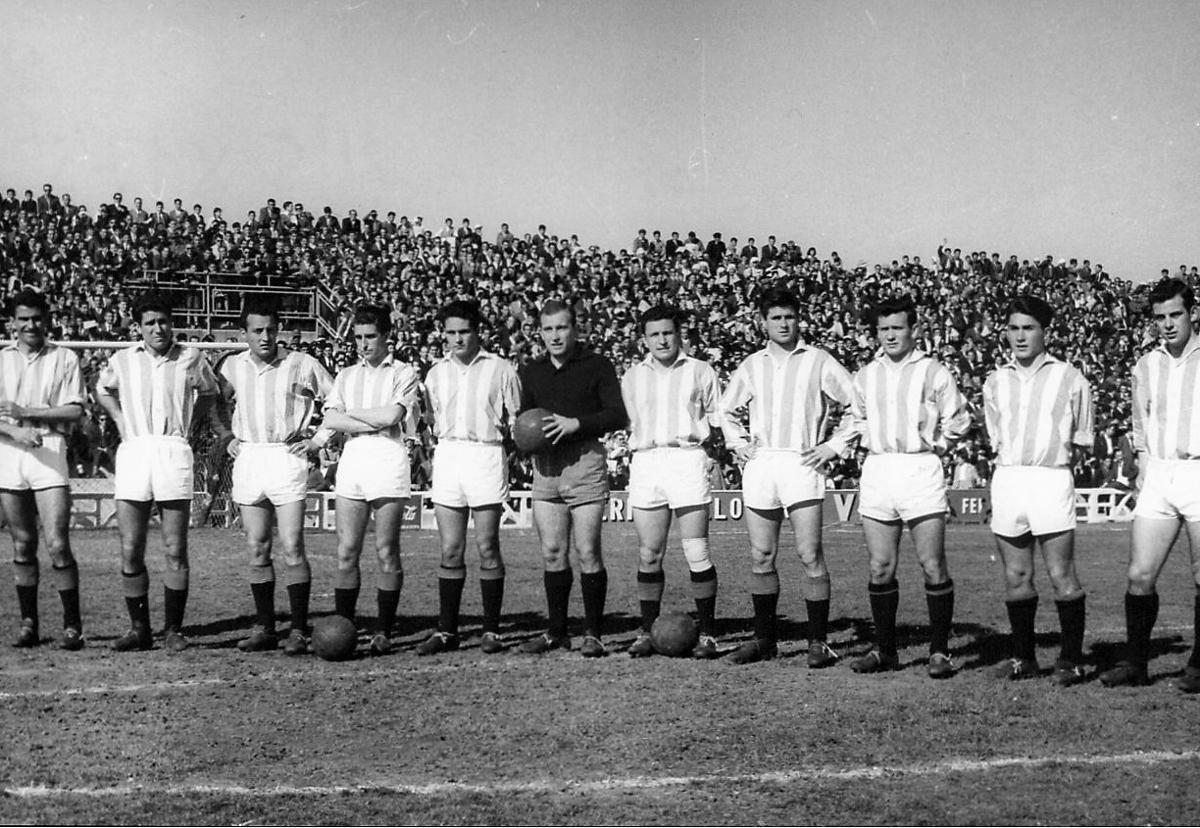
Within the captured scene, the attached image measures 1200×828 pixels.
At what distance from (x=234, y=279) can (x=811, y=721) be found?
2109 centimetres

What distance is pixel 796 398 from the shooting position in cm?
Answer: 707

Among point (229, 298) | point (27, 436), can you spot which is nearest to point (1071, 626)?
point (27, 436)

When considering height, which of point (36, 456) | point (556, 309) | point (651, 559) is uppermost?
point (556, 309)

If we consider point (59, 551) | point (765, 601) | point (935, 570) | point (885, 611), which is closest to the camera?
point (935, 570)

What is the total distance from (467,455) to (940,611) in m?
2.94

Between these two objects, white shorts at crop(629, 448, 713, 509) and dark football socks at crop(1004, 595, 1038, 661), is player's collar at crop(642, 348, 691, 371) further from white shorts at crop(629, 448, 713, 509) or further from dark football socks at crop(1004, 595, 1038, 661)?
dark football socks at crop(1004, 595, 1038, 661)

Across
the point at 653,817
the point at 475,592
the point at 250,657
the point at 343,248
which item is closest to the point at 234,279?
the point at 343,248

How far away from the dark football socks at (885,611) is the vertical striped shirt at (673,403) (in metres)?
1.37

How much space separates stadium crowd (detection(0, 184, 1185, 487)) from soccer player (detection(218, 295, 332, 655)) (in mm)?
12024

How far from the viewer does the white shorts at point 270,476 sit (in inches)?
302

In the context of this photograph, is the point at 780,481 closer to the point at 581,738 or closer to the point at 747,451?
the point at 747,451

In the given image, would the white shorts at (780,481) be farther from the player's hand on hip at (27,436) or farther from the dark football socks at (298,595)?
the player's hand on hip at (27,436)

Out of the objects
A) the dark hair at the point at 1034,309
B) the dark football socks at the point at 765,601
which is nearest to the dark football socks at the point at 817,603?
the dark football socks at the point at 765,601

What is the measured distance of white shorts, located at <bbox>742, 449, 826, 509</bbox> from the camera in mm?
7016
